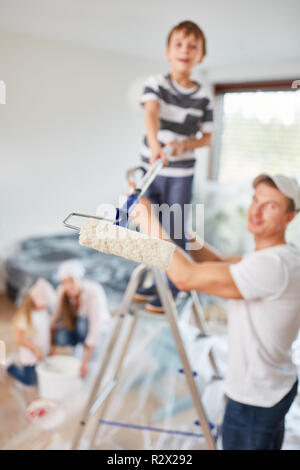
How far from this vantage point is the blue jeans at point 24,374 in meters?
1.76

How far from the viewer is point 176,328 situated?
105 centimetres

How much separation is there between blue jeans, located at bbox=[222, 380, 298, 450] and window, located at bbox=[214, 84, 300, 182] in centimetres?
55

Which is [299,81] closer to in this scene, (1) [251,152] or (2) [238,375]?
(1) [251,152]

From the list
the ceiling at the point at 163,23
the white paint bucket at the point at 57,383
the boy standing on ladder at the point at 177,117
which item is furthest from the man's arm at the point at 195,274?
the white paint bucket at the point at 57,383

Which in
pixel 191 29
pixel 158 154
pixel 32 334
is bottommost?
pixel 32 334

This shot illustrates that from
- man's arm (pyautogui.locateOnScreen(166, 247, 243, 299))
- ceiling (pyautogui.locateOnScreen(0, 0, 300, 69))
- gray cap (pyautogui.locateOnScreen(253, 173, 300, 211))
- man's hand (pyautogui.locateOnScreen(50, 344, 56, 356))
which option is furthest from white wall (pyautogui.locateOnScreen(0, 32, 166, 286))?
man's hand (pyautogui.locateOnScreen(50, 344, 56, 356))

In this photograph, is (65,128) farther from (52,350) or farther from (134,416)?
(52,350)

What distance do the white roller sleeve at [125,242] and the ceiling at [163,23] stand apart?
0.48 m

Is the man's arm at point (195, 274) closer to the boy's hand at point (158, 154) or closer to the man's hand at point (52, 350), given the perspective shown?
the boy's hand at point (158, 154)

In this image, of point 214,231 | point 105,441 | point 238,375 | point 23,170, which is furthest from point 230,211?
point 105,441

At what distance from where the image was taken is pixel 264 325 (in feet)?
3.18

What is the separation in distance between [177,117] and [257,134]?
9.8 inches

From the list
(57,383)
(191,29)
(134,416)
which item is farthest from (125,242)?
(57,383)

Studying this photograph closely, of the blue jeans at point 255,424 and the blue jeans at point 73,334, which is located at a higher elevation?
the blue jeans at point 255,424
